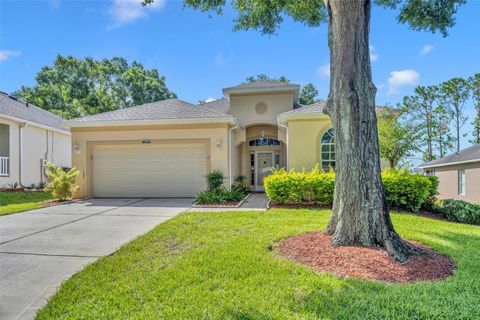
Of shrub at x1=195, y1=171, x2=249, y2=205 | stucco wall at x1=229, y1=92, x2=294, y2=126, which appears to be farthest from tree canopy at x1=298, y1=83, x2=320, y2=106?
shrub at x1=195, y1=171, x2=249, y2=205

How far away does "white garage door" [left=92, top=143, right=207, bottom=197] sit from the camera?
12859 mm

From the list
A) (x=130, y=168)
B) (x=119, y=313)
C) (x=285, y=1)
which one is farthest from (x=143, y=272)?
(x=130, y=168)

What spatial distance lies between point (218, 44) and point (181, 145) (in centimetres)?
593

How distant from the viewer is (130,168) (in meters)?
13.1

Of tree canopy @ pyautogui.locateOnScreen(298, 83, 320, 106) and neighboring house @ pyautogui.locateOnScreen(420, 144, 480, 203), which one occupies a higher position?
tree canopy @ pyautogui.locateOnScreen(298, 83, 320, 106)

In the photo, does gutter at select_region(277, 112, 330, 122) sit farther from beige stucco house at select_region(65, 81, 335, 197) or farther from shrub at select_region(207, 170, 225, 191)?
shrub at select_region(207, 170, 225, 191)

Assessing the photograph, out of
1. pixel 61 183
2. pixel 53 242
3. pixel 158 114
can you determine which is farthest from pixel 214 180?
pixel 53 242

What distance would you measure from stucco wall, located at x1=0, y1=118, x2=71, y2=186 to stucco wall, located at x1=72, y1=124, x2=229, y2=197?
5433 mm

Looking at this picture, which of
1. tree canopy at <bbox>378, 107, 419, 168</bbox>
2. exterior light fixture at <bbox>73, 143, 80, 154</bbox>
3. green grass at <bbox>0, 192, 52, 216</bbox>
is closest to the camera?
green grass at <bbox>0, 192, 52, 216</bbox>

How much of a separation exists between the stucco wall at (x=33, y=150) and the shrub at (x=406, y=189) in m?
18.5

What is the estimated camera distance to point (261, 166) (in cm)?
1633

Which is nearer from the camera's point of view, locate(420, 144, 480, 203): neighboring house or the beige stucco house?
the beige stucco house

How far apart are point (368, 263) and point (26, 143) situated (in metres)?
19.3

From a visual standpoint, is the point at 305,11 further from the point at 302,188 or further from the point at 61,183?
the point at 61,183
